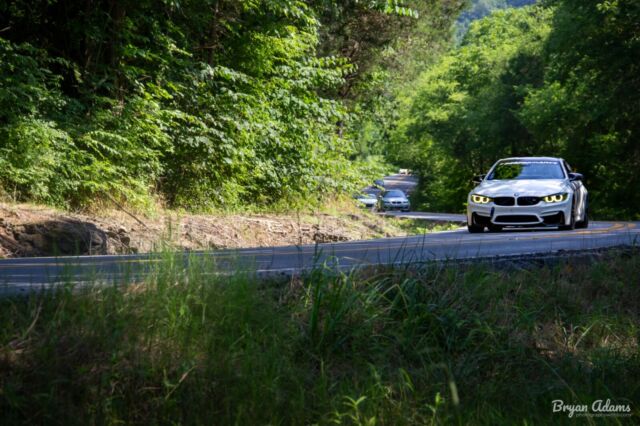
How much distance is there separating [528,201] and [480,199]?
0.92 meters

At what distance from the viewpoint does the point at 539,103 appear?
5250 cm

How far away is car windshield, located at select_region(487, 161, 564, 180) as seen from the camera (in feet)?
64.0

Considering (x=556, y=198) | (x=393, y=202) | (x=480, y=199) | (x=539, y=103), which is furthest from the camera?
(x=393, y=202)

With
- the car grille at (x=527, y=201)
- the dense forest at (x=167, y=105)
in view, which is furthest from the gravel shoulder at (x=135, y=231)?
the car grille at (x=527, y=201)

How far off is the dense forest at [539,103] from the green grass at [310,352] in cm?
3156

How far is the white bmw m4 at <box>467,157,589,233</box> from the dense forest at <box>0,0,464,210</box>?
3779 mm

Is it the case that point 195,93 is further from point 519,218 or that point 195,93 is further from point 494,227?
point 519,218

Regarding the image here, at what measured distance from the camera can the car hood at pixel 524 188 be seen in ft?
60.3

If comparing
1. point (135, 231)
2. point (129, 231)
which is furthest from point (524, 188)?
point (129, 231)

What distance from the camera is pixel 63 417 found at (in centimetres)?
538

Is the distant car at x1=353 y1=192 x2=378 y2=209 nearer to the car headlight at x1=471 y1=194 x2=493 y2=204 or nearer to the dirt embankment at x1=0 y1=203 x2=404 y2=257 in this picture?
the dirt embankment at x1=0 y1=203 x2=404 y2=257

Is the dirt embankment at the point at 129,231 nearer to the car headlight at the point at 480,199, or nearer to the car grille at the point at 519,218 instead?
the car headlight at the point at 480,199

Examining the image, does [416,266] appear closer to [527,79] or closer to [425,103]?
[527,79]

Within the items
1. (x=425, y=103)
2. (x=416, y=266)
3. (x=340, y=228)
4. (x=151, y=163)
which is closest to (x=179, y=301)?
(x=416, y=266)
